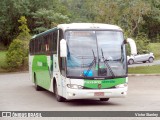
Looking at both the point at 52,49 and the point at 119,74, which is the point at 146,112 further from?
the point at 52,49

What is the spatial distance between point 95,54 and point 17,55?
27.9m

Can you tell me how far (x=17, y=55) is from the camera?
4400 cm

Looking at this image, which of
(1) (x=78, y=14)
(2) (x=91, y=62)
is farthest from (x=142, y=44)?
(2) (x=91, y=62)

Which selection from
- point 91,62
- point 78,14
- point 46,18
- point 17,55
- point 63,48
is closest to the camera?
point 63,48

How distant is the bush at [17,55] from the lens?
4384 cm

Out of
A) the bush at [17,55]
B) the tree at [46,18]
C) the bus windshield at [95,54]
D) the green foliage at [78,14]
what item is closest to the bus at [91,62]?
the bus windshield at [95,54]

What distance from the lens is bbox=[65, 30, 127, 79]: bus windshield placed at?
54.6 feet

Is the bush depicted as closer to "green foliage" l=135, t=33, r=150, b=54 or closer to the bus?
"green foliage" l=135, t=33, r=150, b=54

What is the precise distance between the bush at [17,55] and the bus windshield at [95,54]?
27.1 meters

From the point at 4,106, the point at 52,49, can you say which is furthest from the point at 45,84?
the point at 4,106

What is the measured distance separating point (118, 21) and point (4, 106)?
23.9 meters

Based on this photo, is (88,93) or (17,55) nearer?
(88,93)

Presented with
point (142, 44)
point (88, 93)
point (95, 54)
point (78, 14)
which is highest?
point (78, 14)

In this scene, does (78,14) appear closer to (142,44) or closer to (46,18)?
(46,18)
